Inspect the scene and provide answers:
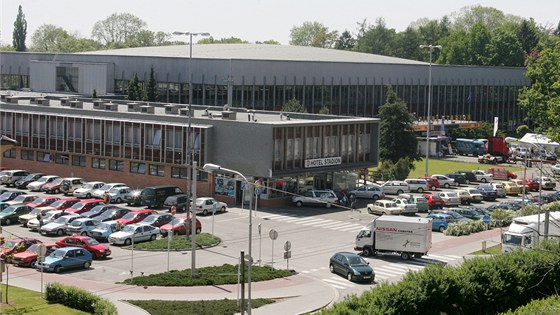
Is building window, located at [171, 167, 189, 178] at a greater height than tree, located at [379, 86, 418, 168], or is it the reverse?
tree, located at [379, 86, 418, 168]

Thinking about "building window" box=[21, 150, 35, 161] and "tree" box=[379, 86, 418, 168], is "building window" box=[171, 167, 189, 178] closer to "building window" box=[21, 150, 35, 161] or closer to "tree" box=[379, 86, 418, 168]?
"building window" box=[21, 150, 35, 161]

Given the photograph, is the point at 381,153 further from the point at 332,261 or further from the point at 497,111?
the point at 497,111

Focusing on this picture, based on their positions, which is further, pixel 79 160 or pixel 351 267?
pixel 79 160

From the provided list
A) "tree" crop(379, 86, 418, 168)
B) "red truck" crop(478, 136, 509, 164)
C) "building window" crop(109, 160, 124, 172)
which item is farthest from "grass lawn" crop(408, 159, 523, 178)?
"building window" crop(109, 160, 124, 172)

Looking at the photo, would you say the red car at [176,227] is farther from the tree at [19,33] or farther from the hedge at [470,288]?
the tree at [19,33]

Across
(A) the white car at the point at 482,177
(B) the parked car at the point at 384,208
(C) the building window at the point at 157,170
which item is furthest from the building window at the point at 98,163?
(A) the white car at the point at 482,177

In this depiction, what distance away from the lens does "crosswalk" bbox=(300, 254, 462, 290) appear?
145 ft

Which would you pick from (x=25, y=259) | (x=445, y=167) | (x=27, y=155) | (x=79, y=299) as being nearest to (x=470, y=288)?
(x=79, y=299)

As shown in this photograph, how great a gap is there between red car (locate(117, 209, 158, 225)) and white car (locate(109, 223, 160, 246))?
274cm

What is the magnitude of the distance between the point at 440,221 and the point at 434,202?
9.44m

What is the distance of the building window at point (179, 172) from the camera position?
68812 millimetres

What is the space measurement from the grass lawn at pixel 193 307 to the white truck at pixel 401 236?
11.6 metres

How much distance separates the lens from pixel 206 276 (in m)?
43.6

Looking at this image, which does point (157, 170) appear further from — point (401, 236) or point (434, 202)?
point (401, 236)
